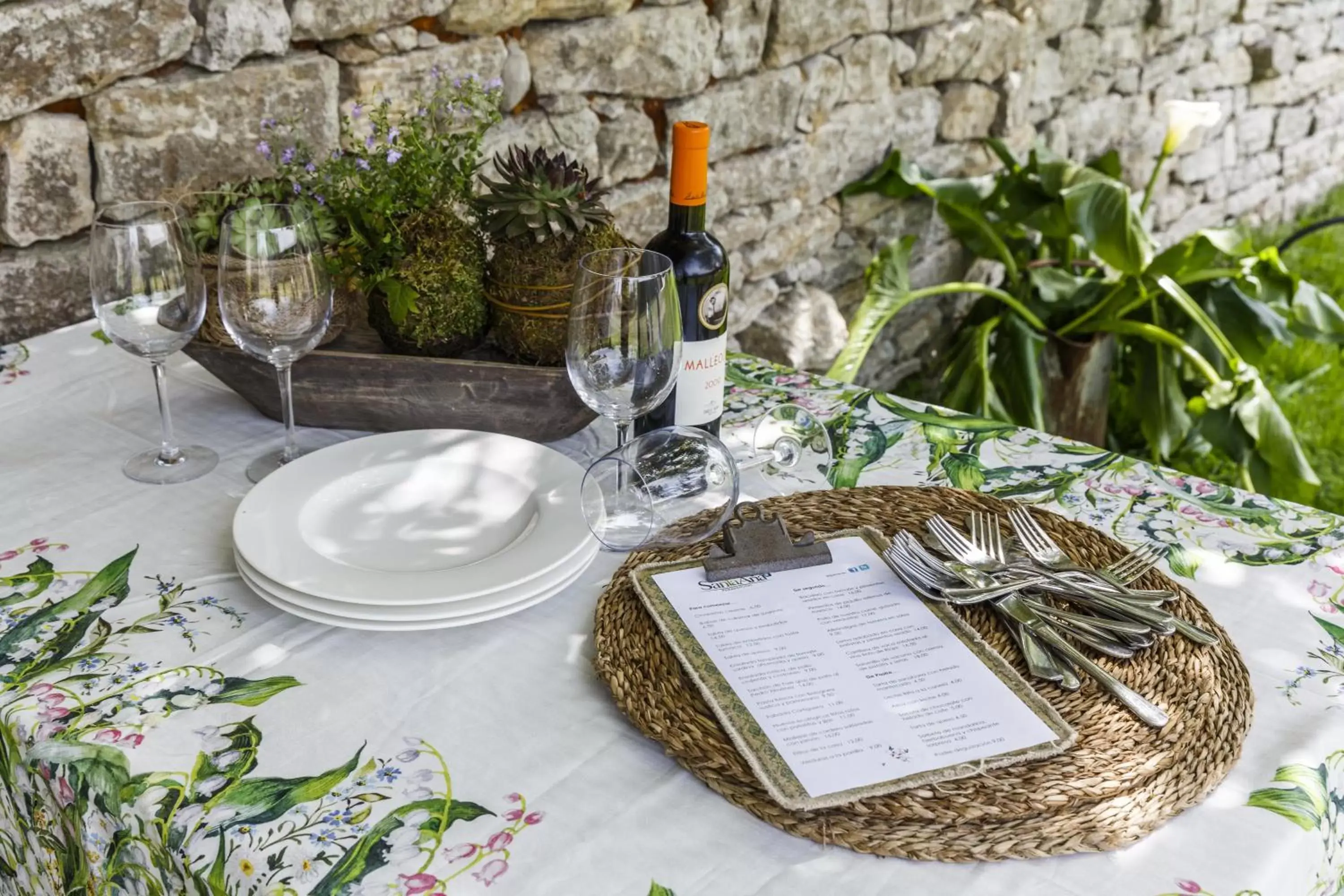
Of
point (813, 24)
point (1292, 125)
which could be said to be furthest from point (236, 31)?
point (1292, 125)

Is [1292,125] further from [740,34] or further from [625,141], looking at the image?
[625,141]

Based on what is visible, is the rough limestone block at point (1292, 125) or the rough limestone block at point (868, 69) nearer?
the rough limestone block at point (868, 69)

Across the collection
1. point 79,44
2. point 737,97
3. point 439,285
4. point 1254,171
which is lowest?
point 1254,171

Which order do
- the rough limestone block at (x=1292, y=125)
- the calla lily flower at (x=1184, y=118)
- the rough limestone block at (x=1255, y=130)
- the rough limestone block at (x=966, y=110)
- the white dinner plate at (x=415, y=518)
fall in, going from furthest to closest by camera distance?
1. the rough limestone block at (x=1292, y=125)
2. the rough limestone block at (x=1255, y=130)
3. the rough limestone block at (x=966, y=110)
4. the calla lily flower at (x=1184, y=118)
5. the white dinner plate at (x=415, y=518)

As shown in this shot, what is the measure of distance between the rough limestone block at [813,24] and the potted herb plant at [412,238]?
131 cm

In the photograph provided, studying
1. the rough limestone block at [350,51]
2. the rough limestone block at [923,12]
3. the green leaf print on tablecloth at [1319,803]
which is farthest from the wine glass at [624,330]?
the rough limestone block at [923,12]

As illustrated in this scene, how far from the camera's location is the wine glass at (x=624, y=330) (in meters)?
0.97

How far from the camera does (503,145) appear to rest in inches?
79.7

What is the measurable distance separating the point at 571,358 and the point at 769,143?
5.44ft

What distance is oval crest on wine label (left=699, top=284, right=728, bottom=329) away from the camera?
1101 millimetres

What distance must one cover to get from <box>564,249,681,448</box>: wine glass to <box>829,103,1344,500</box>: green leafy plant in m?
1.72

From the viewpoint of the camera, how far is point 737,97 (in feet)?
7.90

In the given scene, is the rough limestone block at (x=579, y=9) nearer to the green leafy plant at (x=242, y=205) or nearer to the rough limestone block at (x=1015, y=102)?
the green leafy plant at (x=242, y=205)

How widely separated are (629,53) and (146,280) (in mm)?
1302
